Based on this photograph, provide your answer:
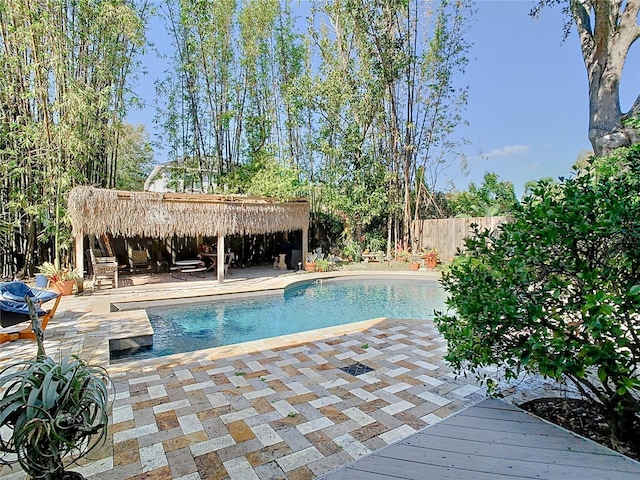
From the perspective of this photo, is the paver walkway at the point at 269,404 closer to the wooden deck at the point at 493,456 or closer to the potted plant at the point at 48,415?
the wooden deck at the point at 493,456

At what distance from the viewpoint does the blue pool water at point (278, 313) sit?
5.86 metres

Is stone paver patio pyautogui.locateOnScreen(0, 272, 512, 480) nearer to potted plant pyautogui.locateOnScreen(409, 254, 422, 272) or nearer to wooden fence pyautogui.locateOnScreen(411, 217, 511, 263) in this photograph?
potted plant pyautogui.locateOnScreen(409, 254, 422, 272)

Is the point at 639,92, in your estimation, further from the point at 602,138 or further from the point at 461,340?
the point at 461,340

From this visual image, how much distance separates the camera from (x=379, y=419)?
2.80 meters

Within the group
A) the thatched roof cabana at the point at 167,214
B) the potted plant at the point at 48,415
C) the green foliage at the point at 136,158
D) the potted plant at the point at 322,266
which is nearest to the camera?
the potted plant at the point at 48,415

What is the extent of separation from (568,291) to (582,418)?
131cm

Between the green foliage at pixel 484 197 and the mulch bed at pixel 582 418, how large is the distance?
35.9 feet

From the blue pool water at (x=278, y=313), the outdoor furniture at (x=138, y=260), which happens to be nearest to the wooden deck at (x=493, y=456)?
the blue pool water at (x=278, y=313)

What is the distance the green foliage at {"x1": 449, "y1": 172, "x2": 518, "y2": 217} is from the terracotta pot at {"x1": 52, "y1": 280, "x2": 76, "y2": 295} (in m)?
12.7

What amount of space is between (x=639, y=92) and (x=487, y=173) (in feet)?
18.1

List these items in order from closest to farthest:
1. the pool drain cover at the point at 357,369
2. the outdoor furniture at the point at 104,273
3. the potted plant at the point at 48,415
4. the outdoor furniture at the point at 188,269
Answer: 1. the potted plant at the point at 48,415
2. the pool drain cover at the point at 357,369
3. the outdoor furniture at the point at 104,273
4. the outdoor furniture at the point at 188,269

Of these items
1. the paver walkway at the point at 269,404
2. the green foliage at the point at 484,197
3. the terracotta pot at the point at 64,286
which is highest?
the green foliage at the point at 484,197

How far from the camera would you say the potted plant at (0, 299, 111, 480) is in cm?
151

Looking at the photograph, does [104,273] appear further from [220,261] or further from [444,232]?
[444,232]
